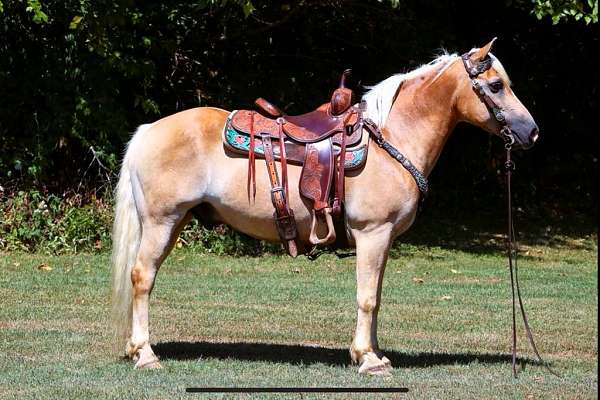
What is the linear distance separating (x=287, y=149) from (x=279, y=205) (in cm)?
40

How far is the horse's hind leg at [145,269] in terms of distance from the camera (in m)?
7.52

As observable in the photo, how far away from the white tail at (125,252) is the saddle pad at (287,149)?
70 centimetres

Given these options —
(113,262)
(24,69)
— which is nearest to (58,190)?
(24,69)

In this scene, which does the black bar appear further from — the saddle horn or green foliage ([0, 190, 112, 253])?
green foliage ([0, 190, 112, 253])

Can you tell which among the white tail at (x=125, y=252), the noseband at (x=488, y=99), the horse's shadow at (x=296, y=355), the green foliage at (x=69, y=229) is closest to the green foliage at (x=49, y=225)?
the green foliage at (x=69, y=229)

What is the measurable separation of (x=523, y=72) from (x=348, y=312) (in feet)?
35.4

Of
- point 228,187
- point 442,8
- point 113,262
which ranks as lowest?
point 113,262

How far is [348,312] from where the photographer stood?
34.1ft

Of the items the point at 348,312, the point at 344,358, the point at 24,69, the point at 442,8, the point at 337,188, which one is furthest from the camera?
the point at 442,8

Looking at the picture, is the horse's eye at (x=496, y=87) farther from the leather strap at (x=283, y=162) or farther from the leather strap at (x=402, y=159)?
the leather strap at (x=283, y=162)

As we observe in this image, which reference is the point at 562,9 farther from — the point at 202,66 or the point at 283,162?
the point at 283,162

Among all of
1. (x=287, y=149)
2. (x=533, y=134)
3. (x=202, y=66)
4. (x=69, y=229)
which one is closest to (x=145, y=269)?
(x=287, y=149)

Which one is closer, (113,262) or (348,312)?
(113,262)

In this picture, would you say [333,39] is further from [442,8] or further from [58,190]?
[58,190]
